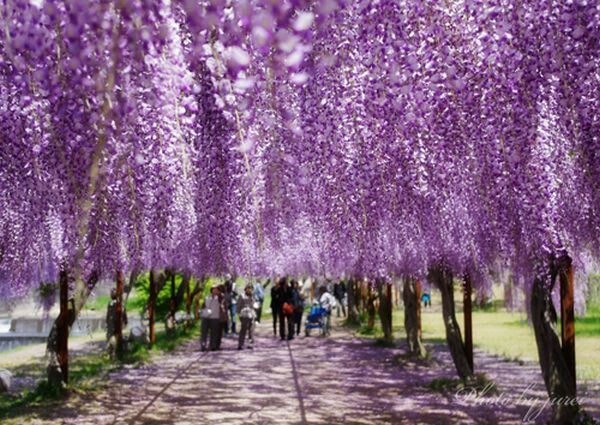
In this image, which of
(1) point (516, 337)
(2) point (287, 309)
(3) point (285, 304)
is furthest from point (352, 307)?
(1) point (516, 337)

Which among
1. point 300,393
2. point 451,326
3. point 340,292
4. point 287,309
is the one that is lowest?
point 300,393

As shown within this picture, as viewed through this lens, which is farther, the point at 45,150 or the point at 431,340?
the point at 431,340

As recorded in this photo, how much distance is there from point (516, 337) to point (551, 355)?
1398cm

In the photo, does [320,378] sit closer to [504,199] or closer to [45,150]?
[504,199]

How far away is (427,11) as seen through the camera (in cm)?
425

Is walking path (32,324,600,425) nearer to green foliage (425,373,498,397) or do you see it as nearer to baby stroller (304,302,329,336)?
green foliage (425,373,498,397)

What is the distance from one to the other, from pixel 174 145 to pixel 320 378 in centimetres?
871

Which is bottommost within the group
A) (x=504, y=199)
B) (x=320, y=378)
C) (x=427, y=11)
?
(x=320, y=378)

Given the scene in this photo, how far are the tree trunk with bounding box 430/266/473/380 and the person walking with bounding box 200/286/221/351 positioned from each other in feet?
23.5

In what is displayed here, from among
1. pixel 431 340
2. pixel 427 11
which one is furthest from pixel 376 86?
pixel 431 340

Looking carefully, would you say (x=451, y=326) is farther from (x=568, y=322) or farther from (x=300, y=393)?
(x=568, y=322)

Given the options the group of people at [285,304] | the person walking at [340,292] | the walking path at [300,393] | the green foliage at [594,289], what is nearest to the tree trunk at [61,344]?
the walking path at [300,393]

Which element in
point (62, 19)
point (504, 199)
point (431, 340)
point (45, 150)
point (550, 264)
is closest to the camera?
point (62, 19)

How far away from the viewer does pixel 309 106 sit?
460 centimetres
